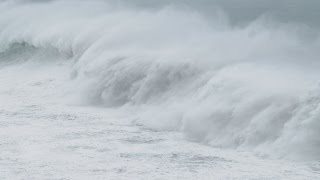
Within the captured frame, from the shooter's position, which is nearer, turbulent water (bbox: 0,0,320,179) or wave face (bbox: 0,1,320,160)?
turbulent water (bbox: 0,0,320,179)

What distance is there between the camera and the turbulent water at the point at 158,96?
41.2 ft

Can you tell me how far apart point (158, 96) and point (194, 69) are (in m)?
1.16

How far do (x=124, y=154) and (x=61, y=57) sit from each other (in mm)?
12145

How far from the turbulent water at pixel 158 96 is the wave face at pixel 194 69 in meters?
0.04

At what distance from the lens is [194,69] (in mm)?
17516

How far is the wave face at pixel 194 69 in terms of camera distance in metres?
13.7

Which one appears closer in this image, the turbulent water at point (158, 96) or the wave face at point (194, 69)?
the turbulent water at point (158, 96)

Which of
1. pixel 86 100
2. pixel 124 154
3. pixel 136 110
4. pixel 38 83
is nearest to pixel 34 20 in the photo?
pixel 38 83

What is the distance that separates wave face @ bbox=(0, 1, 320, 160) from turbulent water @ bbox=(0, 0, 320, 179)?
38 millimetres

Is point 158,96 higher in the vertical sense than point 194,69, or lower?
lower

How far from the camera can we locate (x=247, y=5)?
1407 inches

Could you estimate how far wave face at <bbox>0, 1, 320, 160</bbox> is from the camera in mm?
13727

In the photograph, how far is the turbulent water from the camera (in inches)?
495

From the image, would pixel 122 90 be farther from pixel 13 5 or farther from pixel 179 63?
pixel 13 5
